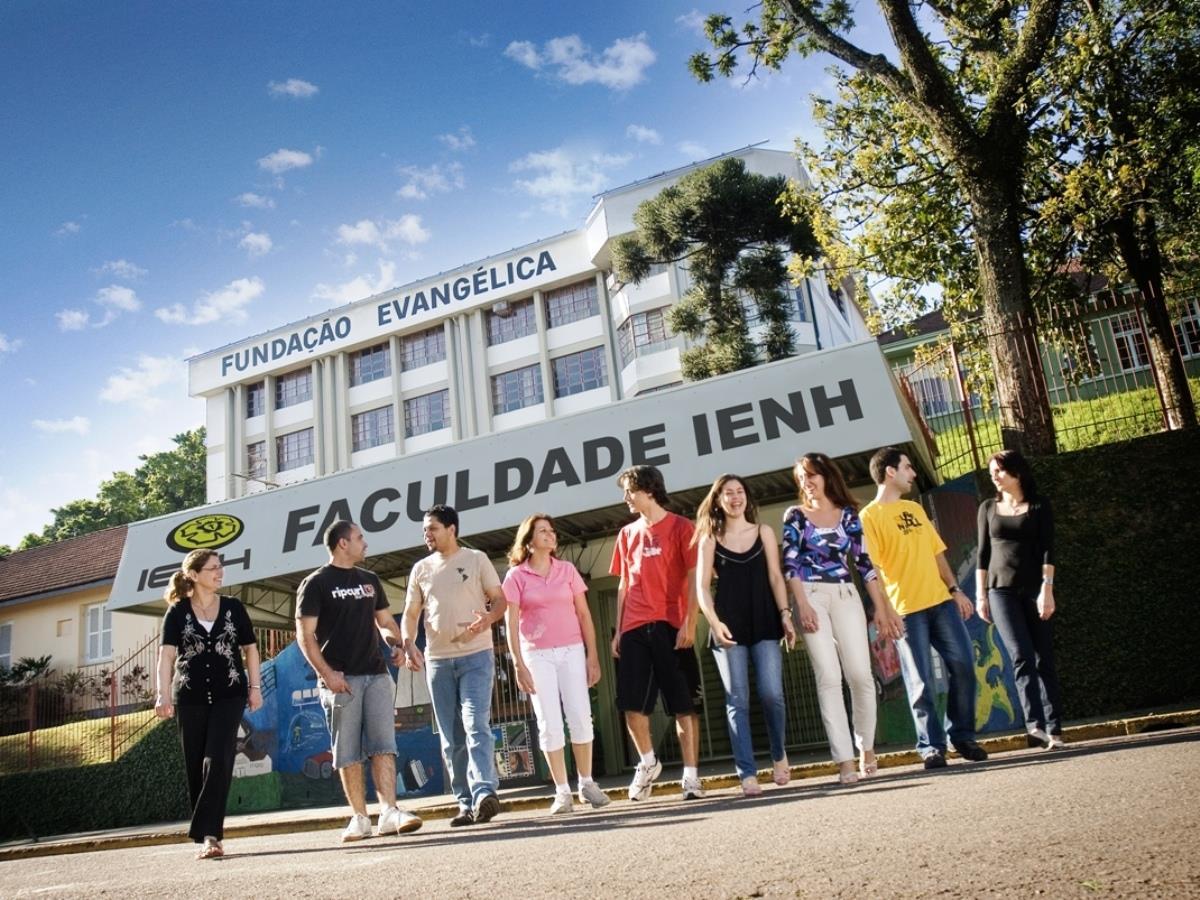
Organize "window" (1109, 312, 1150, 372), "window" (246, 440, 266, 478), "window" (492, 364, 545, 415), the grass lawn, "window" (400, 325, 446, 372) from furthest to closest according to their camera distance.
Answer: "window" (246, 440, 266, 478) < "window" (400, 325, 446, 372) < "window" (492, 364, 545, 415) < the grass lawn < "window" (1109, 312, 1150, 372)

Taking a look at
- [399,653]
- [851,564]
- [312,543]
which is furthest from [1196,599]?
[312,543]

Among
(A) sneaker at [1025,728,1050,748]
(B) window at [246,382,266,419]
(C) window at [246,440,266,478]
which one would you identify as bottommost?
(A) sneaker at [1025,728,1050,748]

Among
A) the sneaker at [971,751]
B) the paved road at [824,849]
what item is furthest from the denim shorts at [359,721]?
the sneaker at [971,751]

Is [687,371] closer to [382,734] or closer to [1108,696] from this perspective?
[1108,696]

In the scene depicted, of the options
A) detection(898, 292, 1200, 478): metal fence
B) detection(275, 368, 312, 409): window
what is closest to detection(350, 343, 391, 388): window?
detection(275, 368, 312, 409): window

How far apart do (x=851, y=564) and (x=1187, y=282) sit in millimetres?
14553

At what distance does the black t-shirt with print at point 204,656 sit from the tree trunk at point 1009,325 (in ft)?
24.5

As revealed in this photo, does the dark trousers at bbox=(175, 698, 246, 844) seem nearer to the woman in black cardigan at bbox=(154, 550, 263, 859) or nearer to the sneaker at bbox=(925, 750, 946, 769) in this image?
the woman in black cardigan at bbox=(154, 550, 263, 859)

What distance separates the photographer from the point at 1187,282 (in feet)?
55.5

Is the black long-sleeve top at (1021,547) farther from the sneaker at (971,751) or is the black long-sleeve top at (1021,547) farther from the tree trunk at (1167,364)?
the tree trunk at (1167,364)

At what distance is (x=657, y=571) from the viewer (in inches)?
239

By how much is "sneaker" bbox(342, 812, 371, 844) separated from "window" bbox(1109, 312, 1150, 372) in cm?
794

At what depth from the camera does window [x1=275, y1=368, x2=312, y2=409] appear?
4384 centimetres

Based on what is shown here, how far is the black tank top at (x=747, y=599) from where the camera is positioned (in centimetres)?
566
